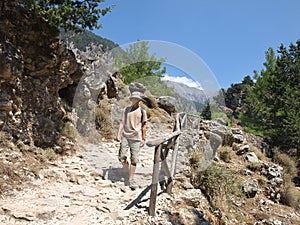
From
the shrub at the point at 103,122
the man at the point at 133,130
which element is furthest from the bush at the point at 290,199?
the man at the point at 133,130

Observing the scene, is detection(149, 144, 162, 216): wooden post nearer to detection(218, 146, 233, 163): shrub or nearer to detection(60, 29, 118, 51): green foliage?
detection(60, 29, 118, 51): green foliage

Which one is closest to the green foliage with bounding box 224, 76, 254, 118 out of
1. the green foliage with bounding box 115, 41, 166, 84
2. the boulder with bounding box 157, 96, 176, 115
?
the boulder with bounding box 157, 96, 176, 115

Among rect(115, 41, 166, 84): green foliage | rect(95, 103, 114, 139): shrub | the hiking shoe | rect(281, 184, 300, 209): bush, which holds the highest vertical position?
rect(115, 41, 166, 84): green foliage

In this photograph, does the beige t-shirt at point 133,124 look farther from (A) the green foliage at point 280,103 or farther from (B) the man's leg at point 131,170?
(A) the green foliage at point 280,103

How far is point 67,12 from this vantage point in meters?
5.10

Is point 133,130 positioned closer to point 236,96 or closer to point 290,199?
point 290,199

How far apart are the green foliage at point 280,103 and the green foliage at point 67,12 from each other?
13107mm

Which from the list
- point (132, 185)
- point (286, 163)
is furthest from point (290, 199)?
point (132, 185)

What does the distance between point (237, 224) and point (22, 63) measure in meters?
5.79

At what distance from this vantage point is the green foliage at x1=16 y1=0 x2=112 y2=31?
4.96 meters

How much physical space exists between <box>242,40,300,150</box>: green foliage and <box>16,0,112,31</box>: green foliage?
1311cm

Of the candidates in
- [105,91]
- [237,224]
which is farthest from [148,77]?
[237,224]

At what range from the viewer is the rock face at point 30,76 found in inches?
194

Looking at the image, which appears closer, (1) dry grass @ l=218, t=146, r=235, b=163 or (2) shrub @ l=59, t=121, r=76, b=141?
(2) shrub @ l=59, t=121, r=76, b=141
